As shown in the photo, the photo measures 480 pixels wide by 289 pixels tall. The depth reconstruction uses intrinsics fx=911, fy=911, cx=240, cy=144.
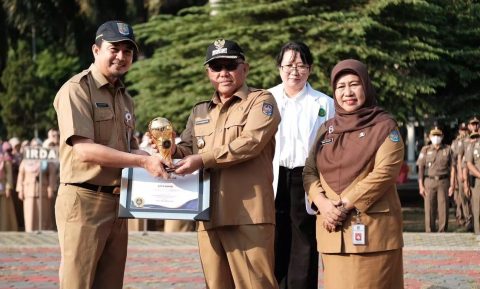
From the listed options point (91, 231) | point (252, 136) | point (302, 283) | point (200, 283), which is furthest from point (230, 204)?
point (200, 283)

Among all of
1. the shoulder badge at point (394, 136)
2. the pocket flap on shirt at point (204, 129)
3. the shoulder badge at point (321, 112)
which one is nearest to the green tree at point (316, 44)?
the shoulder badge at point (321, 112)

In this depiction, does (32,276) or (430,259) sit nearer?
(32,276)

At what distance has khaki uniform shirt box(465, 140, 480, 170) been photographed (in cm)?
1676

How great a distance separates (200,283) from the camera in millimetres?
9625

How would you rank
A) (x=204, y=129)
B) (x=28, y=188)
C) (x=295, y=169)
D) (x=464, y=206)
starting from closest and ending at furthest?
1. (x=204, y=129)
2. (x=295, y=169)
3. (x=28, y=188)
4. (x=464, y=206)

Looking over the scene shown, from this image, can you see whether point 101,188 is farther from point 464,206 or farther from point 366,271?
point 464,206

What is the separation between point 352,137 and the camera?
18.8 feet

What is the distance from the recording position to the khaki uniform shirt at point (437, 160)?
18.1m

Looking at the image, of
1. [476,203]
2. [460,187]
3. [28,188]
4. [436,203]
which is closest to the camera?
[476,203]

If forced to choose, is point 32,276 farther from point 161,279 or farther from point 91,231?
point 91,231

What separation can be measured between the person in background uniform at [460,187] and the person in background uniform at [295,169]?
10972 mm

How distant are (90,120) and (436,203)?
13468 mm

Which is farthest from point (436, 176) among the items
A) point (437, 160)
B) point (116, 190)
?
point (116, 190)

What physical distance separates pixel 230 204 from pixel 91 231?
2.92 feet
